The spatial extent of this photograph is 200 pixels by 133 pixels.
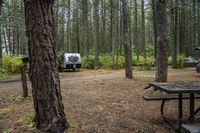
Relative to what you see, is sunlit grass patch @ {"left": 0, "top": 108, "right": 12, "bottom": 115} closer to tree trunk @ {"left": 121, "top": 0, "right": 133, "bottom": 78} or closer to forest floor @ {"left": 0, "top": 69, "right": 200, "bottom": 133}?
forest floor @ {"left": 0, "top": 69, "right": 200, "bottom": 133}

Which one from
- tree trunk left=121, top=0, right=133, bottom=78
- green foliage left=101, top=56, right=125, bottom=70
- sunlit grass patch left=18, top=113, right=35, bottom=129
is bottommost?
sunlit grass patch left=18, top=113, right=35, bottom=129

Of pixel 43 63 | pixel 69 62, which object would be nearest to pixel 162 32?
pixel 43 63

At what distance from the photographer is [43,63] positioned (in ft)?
18.1

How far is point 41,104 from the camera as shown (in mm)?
5586

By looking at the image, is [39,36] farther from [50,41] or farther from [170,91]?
[170,91]

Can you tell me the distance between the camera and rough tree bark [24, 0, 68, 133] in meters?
5.50

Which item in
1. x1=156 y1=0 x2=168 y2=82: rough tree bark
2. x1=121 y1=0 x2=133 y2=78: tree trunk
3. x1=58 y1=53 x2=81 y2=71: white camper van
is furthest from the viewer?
x1=58 y1=53 x2=81 y2=71: white camper van

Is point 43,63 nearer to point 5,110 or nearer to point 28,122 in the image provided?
point 28,122

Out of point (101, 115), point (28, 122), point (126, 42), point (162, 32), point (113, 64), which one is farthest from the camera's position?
point (113, 64)

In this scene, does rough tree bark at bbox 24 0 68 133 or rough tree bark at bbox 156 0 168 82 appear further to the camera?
rough tree bark at bbox 156 0 168 82

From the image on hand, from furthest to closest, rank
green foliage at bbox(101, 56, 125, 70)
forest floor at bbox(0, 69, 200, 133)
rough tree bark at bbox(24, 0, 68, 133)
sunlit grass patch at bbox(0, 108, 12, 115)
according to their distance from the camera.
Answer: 1. green foliage at bbox(101, 56, 125, 70)
2. sunlit grass patch at bbox(0, 108, 12, 115)
3. forest floor at bbox(0, 69, 200, 133)
4. rough tree bark at bbox(24, 0, 68, 133)

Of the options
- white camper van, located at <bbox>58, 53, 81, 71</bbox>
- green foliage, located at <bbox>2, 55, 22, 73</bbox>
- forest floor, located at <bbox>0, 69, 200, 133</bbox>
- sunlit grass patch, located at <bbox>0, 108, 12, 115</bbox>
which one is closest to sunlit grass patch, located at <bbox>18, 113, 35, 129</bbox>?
forest floor, located at <bbox>0, 69, 200, 133</bbox>

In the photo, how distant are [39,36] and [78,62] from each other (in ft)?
76.2

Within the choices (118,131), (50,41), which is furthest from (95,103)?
(50,41)
